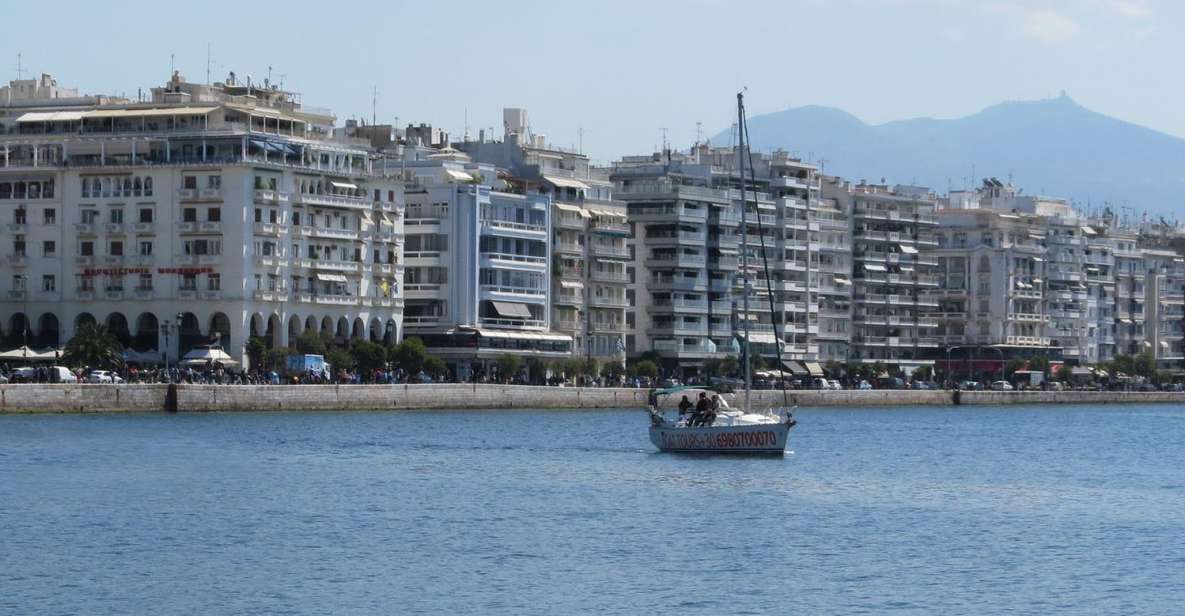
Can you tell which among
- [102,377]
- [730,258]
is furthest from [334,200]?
[730,258]

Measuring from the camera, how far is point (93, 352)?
108 m

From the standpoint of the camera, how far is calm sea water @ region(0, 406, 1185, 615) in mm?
45531

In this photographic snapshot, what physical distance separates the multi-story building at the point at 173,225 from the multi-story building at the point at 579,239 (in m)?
19.0

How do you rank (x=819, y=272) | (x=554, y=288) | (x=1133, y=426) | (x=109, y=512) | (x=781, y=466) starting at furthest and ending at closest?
1. (x=819, y=272)
2. (x=554, y=288)
3. (x=1133, y=426)
4. (x=781, y=466)
5. (x=109, y=512)

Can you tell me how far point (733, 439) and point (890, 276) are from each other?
330ft

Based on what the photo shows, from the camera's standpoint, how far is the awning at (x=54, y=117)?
12475 cm

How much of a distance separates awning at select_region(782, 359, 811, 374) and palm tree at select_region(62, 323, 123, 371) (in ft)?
202

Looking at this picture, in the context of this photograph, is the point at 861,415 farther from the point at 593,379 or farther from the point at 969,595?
the point at 969,595

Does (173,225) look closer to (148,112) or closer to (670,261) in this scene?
(148,112)

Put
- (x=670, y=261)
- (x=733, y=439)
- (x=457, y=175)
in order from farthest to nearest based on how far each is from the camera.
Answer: (x=670, y=261) < (x=457, y=175) < (x=733, y=439)

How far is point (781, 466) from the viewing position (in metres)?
78.1

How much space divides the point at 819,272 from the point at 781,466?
3709 inches

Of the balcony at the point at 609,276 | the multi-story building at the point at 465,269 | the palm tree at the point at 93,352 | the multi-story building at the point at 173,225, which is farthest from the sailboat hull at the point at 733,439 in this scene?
the balcony at the point at 609,276

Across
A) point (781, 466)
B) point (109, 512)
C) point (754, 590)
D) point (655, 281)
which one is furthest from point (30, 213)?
point (754, 590)
